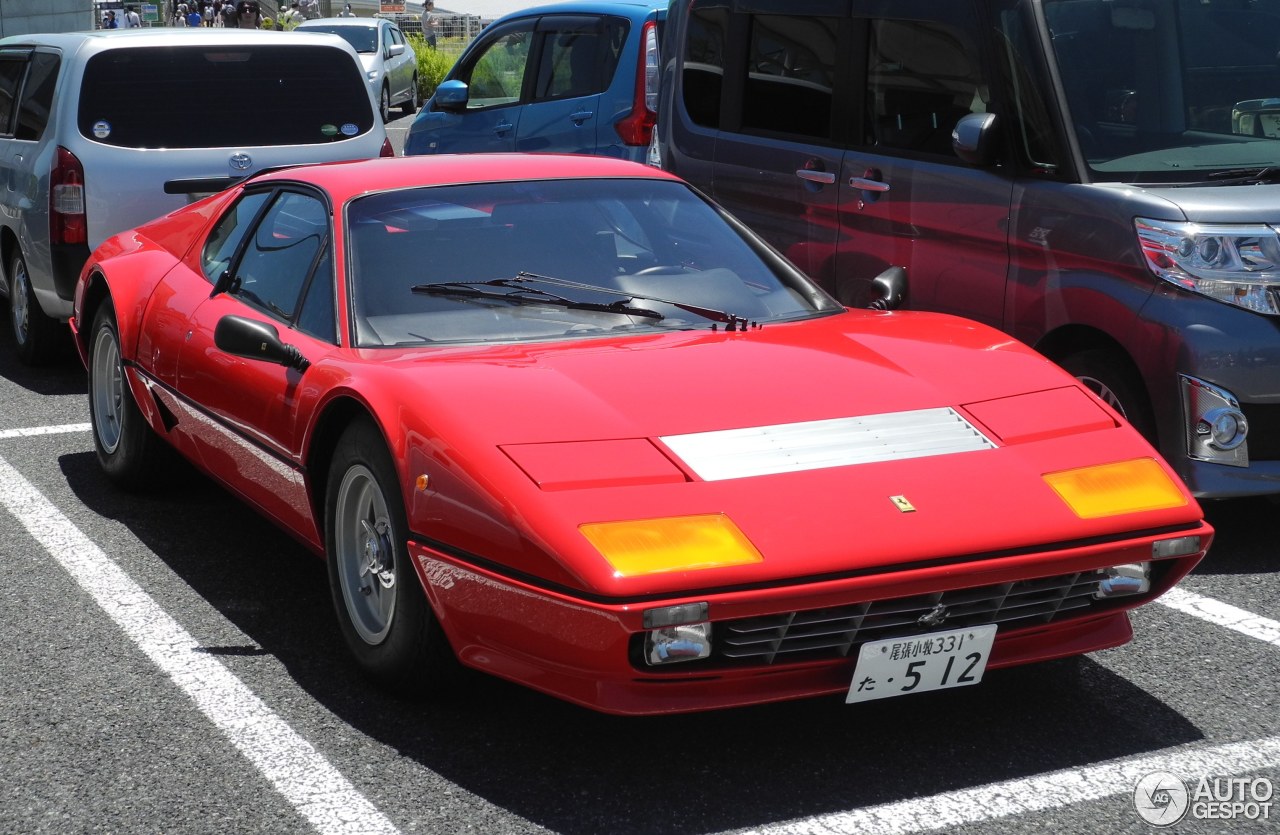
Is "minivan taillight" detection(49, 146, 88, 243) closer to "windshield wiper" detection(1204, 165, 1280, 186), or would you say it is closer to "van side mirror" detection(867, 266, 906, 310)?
"van side mirror" detection(867, 266, 906, 310)

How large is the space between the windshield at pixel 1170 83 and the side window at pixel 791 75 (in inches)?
45.4

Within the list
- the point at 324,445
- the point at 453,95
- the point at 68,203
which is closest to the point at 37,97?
the point at 68,203

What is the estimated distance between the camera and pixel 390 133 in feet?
74.4

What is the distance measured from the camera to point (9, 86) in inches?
335

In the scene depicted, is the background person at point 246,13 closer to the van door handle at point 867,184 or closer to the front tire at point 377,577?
the van door handle at point 867,184

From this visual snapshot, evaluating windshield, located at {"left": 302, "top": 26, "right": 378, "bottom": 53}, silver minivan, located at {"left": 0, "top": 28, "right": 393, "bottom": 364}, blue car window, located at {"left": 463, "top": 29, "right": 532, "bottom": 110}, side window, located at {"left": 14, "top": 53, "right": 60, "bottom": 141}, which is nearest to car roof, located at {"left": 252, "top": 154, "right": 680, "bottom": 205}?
silver minivan, located at {"left": 0, "top": 28, "right": 393, "bottom": 364}

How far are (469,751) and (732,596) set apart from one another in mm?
825

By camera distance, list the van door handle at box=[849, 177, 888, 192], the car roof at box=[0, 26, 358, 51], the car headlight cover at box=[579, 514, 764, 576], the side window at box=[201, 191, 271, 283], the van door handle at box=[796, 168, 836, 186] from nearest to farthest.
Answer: the car headlight cover at box=[579, 514, 764, 576] < the side window at box=[201, 191, 271, 283] < the van door handle at box=[849, 177, 888, 192] < the van door handle at box=[796, 168, 836, 186] < the car roof at box=[0, 26, 358, 51]

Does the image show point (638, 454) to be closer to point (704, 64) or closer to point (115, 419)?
point (115, 419)

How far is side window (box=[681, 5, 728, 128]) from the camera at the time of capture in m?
7.21

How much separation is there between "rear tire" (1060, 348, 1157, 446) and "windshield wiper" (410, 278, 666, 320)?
1568 mm

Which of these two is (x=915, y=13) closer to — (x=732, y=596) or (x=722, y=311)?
(x=722, y=311)

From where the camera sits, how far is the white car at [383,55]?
956 inches

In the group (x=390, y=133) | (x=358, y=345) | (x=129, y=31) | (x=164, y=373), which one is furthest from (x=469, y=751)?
(x=390, y=133)
